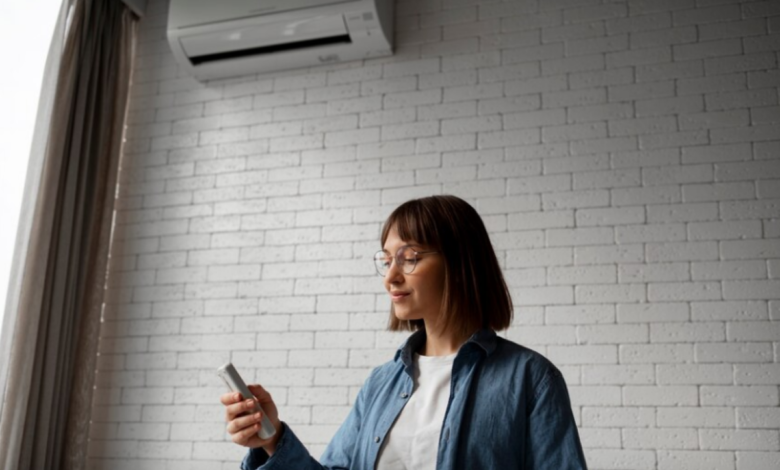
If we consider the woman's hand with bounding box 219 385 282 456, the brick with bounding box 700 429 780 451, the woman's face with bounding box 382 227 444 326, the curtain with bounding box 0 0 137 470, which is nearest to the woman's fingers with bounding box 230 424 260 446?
the woman's hand with bounding box 219 385 282 456

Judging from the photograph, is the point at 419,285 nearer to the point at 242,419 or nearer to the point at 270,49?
the point at 242,419

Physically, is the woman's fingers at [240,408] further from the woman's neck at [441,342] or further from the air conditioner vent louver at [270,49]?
the air conditioner vent louver at [270,49]

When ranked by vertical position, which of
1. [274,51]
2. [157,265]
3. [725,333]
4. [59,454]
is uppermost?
[274,51]

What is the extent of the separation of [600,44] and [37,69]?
7.88 feet

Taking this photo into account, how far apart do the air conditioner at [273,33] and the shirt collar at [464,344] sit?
6.74ft

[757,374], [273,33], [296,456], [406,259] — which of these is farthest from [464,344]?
[273,33]

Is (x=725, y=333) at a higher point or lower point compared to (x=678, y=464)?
higher

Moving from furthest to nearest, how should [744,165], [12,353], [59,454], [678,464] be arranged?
[59,454], [12,353], [744,165], [678,464]

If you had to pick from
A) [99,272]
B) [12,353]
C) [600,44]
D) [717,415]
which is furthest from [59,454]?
[600,44]

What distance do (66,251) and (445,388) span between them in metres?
2.43

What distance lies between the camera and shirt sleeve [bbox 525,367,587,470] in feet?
4.27

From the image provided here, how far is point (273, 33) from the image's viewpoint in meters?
3.47

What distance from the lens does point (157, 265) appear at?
11.9ft

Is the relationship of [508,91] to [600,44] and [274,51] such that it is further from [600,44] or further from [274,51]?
[274,51]
